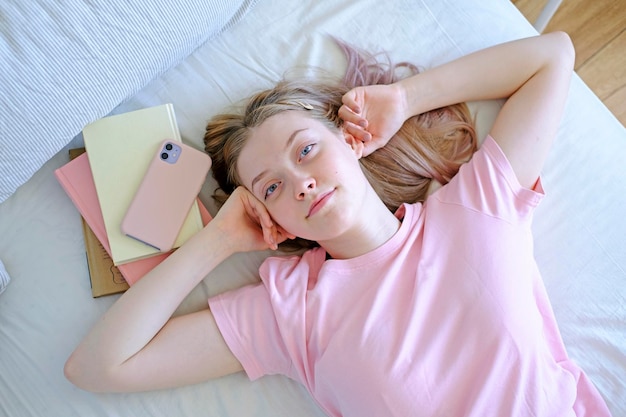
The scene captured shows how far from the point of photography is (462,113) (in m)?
1.12

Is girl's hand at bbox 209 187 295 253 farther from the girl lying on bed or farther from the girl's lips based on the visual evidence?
the girl's lips

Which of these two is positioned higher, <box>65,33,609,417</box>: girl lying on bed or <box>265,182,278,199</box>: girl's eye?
<box>265,182,278,199</box>: girl's eye

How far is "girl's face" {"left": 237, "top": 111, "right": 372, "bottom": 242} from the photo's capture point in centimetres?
89

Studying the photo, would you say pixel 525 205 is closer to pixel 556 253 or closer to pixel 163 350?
pixel 556 253

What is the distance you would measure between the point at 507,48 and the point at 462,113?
16cm

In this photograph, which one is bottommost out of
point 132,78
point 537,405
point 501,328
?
point 537,405

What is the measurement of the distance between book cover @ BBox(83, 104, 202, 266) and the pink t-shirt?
20 cm

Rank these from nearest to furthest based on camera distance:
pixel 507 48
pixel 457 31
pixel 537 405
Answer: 1. pixel 537 405
2. pixel 507 48
3. pixel 457 31

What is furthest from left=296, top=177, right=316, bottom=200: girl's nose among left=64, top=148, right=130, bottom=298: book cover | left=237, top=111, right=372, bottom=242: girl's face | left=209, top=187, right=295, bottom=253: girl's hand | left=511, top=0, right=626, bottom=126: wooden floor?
left=511, top=0, right=626, bottom=126: wooden floor

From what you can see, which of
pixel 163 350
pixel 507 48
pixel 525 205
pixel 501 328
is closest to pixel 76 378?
pixel 163 350

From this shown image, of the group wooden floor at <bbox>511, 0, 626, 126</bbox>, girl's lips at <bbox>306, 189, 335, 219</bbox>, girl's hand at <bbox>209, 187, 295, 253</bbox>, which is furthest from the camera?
wooden floor at <bbox>511, 0, 626, 126</bbox>

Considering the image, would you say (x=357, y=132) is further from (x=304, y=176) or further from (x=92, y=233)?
→ (x=92, y=233)

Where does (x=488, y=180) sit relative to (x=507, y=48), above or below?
below

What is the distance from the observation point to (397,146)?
1102 millimetres
